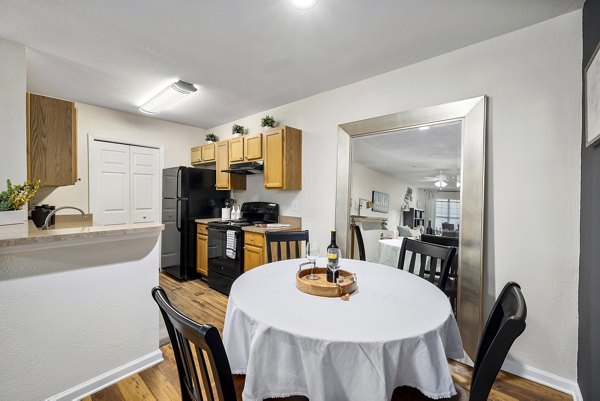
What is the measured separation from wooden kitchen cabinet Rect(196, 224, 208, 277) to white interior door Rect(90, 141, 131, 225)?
3.88ft

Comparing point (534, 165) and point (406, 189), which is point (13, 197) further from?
point (534, 165)

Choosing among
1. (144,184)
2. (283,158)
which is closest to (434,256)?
(283,158)

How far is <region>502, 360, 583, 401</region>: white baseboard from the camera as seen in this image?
5.63 feet

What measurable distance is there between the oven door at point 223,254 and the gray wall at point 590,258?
3.01 metres

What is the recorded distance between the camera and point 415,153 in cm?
253

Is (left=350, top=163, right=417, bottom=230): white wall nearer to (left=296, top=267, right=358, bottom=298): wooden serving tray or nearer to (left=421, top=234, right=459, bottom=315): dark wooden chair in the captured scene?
(left=421, top=234, right=459, bottom=315): dark wooden chair

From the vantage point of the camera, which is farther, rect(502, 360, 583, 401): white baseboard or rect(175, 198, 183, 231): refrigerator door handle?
rect(175, 198, 183, 231): refrigerator door handle

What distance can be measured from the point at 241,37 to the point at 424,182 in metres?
2.06

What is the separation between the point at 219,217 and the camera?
449cm

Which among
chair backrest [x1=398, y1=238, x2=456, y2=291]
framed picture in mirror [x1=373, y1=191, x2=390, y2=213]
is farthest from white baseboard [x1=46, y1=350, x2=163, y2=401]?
framed picture in mirror [x1=373, y1=191, x2=390, y2=213]

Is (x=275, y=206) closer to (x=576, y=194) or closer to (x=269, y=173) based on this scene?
(x=269, y=173)

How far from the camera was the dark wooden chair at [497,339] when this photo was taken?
73cm

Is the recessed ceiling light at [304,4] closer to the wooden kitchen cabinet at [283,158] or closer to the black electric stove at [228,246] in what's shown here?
the wooden kitchen cabinet at [283,158]

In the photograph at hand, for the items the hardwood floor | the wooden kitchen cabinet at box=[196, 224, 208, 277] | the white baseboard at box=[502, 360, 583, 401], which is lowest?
the hardwood floor
